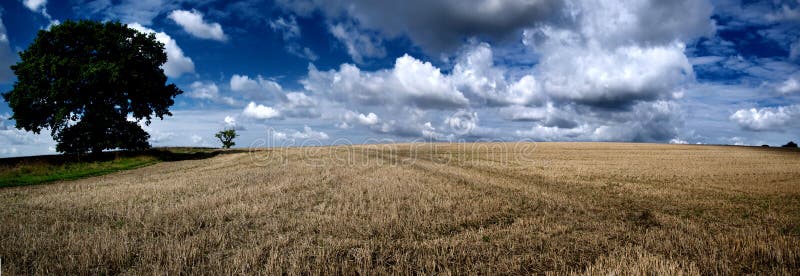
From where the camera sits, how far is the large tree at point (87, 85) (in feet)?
99.0

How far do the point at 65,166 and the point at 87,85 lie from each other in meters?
7.57

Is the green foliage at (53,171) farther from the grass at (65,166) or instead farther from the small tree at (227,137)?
the small tree at (227,137)

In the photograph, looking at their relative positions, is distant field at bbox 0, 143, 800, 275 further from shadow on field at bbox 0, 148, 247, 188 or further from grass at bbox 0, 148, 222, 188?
shadow on field at bbox 0, 148, 247, 188

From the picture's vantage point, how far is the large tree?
30188mm

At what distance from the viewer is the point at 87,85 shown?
31641mm

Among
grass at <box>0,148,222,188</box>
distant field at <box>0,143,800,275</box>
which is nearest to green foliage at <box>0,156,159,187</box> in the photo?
grass at <box>0,148,222,188</box>

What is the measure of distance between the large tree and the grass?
1.49m

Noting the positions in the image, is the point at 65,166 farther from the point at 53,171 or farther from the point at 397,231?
the point at 397,231

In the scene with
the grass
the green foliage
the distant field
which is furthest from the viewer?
the grass

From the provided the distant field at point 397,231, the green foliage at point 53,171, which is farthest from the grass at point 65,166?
the distant field at point 397,231

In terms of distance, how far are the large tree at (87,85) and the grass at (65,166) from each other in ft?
4.90

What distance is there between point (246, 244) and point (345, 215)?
10.0 feet

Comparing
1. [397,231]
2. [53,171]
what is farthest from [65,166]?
[397,231]

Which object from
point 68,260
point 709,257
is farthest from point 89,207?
point 709,257
